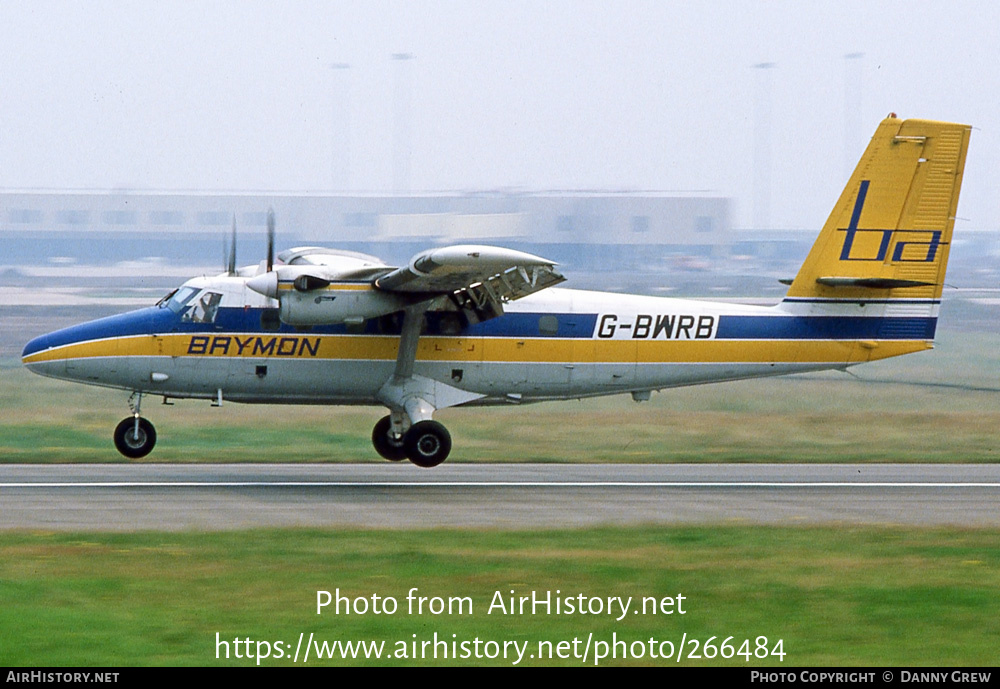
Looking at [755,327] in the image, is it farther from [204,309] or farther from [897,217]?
[204,309]

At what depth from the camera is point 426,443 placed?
56.4ft

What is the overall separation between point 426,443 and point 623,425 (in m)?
7.49

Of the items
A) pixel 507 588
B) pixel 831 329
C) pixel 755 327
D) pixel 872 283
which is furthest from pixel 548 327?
pixel 507 588

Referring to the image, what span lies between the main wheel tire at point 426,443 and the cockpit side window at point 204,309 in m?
3.17

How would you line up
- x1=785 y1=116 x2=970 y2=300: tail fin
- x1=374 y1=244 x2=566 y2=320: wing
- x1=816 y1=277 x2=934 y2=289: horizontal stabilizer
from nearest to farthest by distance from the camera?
x1=374 y1=244 x2=566 y2=320: wing < x1=816 y1=277 x2=934 y2=289: horizontal stabilizer < x1=785 y1=116 x2=970 y2=300: tail fin

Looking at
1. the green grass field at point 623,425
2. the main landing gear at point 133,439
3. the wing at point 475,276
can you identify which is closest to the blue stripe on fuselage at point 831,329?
the green grass field at point 623,425

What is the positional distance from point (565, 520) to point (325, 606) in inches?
188

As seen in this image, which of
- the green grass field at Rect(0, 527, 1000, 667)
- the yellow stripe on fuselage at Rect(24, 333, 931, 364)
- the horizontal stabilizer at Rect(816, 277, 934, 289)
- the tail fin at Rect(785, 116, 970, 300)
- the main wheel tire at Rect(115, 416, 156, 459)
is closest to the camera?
the green grass field at Rect(0, 527, 1000, 667)

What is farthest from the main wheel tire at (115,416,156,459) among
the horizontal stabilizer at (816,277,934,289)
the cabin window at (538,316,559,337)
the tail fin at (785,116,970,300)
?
the horizontal stabilizer at (816,277,934,289)

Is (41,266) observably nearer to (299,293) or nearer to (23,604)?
(299,293)

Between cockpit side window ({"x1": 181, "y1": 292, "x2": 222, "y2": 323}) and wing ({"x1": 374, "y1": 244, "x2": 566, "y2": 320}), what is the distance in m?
2.46

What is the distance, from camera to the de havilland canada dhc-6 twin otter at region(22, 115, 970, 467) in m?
17.2

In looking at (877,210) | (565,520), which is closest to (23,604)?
(565,520)

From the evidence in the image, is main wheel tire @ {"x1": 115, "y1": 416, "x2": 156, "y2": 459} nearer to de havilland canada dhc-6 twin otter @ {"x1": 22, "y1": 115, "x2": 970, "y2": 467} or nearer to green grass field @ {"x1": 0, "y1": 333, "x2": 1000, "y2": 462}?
de havilland canada dhc-6 twin otter @ {"x1": 22, "y1": 115, "x2": 970, "y2": 467}
